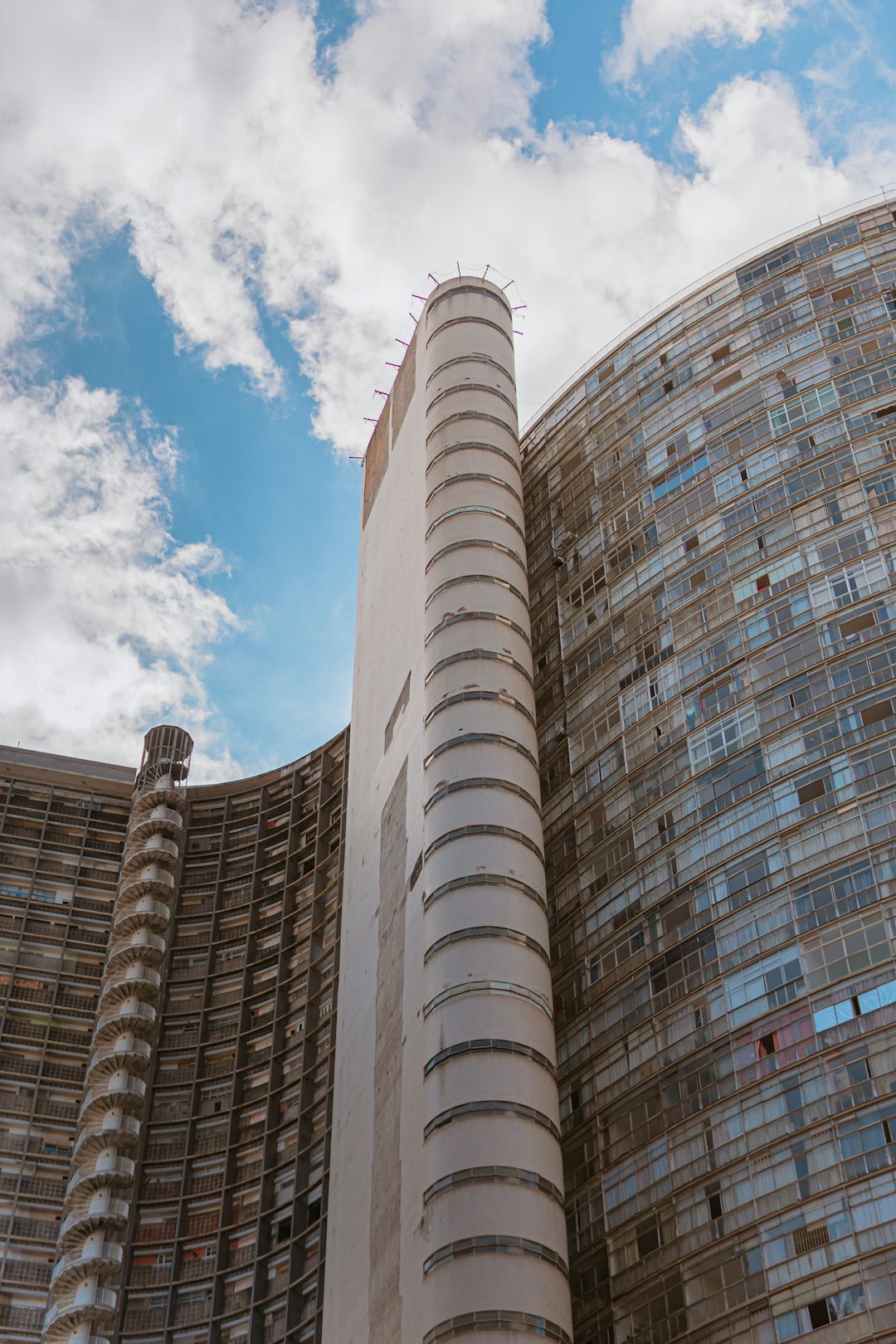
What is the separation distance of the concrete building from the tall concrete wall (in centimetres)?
22

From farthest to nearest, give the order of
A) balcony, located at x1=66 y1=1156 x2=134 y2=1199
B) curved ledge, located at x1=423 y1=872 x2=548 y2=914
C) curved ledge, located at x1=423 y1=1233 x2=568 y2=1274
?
1. balcony, located at x1=66 y1=1156 x2=134 y2=1199
2. curved ledge, located at x1=423 y1=872 x2=548 y2=914
3. curved ledge, located at x1=423 y1=1233 x2=568 y2=1274

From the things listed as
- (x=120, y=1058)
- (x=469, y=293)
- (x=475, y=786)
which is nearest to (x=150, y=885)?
(x=120, y=1058)

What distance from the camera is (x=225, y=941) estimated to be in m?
98.1

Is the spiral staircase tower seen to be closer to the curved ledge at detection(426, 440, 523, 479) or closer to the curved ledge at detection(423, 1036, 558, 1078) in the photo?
the curved ledge at detection(423, 1036, 558, 1078)

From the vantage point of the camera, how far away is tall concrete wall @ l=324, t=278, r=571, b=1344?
60531 mm

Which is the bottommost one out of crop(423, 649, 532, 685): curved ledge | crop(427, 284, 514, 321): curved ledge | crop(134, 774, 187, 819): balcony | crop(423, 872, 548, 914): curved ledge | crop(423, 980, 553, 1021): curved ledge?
A: crop(423, 980, 553, 1021): curved ledge

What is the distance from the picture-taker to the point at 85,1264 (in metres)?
81.1

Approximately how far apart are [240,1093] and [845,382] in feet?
166

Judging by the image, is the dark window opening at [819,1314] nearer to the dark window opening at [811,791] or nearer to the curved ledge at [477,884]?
the dark window opening at [811,791]

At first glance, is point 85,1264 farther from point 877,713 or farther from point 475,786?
point 877,713

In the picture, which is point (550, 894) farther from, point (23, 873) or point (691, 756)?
point (23, 873)

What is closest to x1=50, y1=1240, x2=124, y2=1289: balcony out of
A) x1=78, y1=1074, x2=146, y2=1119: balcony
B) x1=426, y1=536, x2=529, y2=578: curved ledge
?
x1=78, y1=1074, x2=146, y2=1119: balcony

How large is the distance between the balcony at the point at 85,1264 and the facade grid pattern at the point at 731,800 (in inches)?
1103

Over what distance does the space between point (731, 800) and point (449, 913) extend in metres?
13.3
